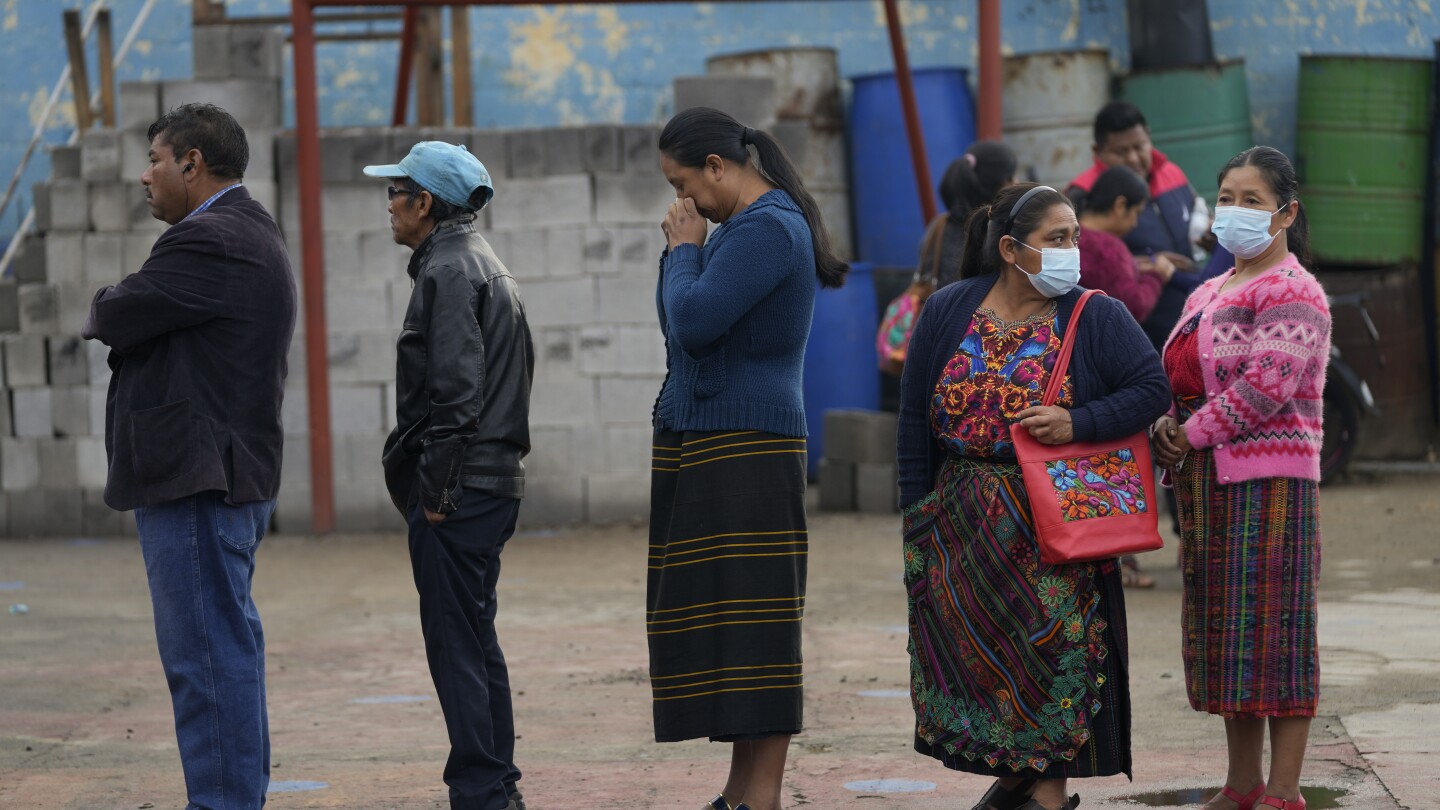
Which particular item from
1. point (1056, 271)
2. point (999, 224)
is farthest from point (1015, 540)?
point (999, 224)

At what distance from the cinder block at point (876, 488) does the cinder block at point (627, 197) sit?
1.86 m

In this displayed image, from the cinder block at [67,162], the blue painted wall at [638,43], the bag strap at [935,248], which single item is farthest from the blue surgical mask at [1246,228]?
the blue painted wall at [638,43]

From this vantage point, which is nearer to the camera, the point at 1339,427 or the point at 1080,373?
the point at 1080,373

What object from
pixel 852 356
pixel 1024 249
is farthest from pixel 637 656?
pixel 852 356

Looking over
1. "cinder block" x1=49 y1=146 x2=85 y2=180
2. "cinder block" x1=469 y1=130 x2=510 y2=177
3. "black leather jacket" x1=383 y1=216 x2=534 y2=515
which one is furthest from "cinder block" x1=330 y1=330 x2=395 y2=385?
"black leather jacket" x1=383 y1=216 x2=534 y2=515

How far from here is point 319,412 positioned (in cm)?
953

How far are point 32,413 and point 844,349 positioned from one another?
4762mm

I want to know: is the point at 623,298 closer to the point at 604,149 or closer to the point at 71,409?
the point at 604,149

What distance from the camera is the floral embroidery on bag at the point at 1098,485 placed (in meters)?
3.85

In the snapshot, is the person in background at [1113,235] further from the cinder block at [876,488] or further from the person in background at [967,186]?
the cinder block at [876,488]

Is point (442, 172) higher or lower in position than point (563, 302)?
higher

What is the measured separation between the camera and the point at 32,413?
9.77m

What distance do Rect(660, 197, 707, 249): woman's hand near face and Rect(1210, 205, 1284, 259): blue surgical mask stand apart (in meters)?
1.20

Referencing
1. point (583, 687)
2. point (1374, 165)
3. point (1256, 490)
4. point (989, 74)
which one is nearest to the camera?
point (1256, 490)
